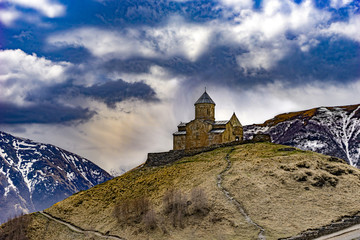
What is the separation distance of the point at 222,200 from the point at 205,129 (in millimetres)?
24480

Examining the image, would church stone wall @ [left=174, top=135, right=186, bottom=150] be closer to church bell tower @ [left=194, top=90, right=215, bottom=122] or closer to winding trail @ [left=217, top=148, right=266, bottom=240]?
church bell tower @ [left=194, top=90, right=215, bottom=122]

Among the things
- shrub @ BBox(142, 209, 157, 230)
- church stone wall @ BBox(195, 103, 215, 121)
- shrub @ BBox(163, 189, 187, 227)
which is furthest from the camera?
church stone wall @ BBox(195, 103, 215, 121)

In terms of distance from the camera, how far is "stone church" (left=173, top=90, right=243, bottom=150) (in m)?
63.8

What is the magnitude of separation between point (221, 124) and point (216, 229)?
1133 inches

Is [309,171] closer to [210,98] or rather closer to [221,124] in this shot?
[221,124]

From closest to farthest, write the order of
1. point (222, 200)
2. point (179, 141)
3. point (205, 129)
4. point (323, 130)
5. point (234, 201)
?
1. point (234, 201)
2. point (222, 200)
3. point (205, 129)
4. point (179, 141)
5. point (323, 130)

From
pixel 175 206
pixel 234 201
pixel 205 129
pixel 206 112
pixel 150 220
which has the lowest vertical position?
pixel 150 220

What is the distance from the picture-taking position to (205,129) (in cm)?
6450

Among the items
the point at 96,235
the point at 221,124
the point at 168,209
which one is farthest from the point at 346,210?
the point at 221,124

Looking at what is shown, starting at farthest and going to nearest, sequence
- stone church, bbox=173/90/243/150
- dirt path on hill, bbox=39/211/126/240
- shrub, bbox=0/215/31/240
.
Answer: stone church, bbox=173/90/243/150 → shrub, bbox=0/215/31/240 → dirt path on hill, bbox=39/211/126/240

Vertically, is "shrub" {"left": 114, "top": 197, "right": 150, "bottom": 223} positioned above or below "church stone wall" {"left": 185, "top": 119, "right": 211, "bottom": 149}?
below

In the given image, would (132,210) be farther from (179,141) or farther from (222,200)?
(179,141)

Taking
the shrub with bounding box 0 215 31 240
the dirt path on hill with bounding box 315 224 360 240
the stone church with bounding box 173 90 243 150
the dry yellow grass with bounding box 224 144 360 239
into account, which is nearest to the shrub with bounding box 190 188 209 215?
the dry yellow grass with bounding box 224 144 360 239

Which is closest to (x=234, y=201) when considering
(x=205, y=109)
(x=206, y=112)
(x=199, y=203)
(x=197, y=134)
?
(x=199, y=203)
